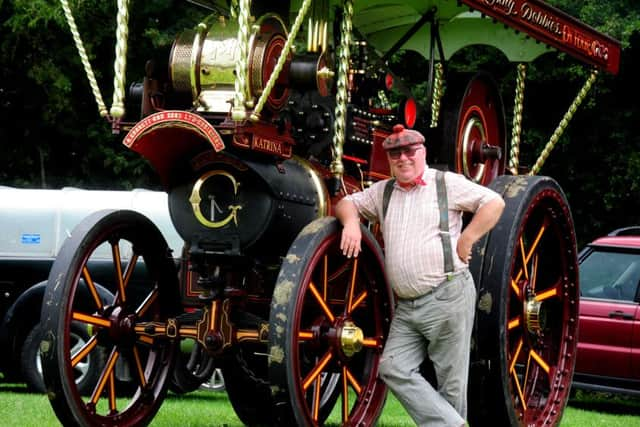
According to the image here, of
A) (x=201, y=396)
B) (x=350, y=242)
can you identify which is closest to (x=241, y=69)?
(x=350, y=242)

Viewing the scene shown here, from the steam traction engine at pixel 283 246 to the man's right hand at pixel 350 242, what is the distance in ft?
0.23

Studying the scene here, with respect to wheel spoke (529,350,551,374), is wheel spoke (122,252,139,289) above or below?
above

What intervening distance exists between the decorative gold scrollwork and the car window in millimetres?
5764

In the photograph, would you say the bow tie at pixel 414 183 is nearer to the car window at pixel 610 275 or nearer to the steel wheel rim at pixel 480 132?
the steel wheel rim at pixel 480 132

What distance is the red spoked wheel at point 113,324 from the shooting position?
586 centimetres

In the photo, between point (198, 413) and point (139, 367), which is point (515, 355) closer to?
point (139, 367)

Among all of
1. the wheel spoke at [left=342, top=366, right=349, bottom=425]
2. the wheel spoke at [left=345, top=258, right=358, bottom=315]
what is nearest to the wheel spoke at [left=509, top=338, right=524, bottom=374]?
the wheel spoke at [left=342, top=366, right=349, bottom=425]

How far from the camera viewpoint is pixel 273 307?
18.2ft

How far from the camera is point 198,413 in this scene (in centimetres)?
837

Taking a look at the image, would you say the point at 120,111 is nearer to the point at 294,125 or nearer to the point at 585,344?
the point at 294,125

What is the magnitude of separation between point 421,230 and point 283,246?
0.96 m

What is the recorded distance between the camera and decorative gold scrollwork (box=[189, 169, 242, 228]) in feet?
20.8

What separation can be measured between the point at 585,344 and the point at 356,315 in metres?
4.79

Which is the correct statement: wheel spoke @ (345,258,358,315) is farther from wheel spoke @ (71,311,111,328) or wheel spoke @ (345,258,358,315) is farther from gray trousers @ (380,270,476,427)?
wheel spoke @ (71,311,111,328)
